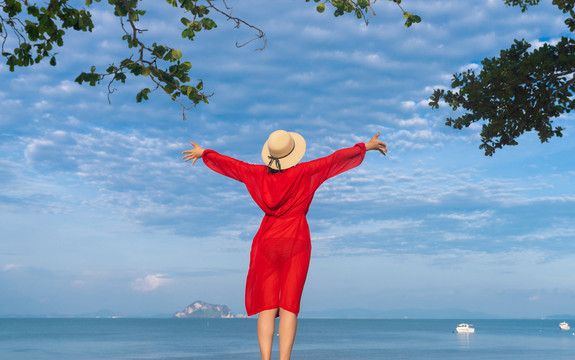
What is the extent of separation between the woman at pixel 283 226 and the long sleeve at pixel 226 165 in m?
0.03

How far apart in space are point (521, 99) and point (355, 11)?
494 cm

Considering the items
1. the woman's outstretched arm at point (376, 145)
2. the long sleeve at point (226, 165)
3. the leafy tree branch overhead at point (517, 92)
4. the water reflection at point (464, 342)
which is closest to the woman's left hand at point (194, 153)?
the long sleeve at point (226, 165)

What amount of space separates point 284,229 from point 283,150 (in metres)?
0.70

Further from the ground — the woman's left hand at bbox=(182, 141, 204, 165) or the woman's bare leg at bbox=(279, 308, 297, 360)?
the woman's left hand at bbox=(182, 141, 204, 165)

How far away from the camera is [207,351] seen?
7631cm

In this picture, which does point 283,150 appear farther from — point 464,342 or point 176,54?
point 464,342

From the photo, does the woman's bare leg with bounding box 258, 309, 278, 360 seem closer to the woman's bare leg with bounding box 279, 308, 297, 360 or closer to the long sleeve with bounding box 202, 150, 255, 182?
the woman's bare leg with bounding box 279, 308, 297, 360

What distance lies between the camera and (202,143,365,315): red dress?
4648 millimetres

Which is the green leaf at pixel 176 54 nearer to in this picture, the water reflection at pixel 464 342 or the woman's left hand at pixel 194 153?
the woman's left hand at pixel 194 153

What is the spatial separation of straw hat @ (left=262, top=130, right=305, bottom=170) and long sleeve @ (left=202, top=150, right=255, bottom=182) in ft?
0.76

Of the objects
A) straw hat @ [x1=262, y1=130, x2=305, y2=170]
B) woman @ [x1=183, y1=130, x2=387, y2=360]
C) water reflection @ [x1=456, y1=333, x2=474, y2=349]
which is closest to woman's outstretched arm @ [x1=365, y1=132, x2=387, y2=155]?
woman @ [x1=183, y1=130, x2=387, y2=360]

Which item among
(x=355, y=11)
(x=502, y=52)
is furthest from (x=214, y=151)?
(x=502, y=52)

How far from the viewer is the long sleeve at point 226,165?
4.99m

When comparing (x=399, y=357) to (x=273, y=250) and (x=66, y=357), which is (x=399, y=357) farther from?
(x=273, y=250)
